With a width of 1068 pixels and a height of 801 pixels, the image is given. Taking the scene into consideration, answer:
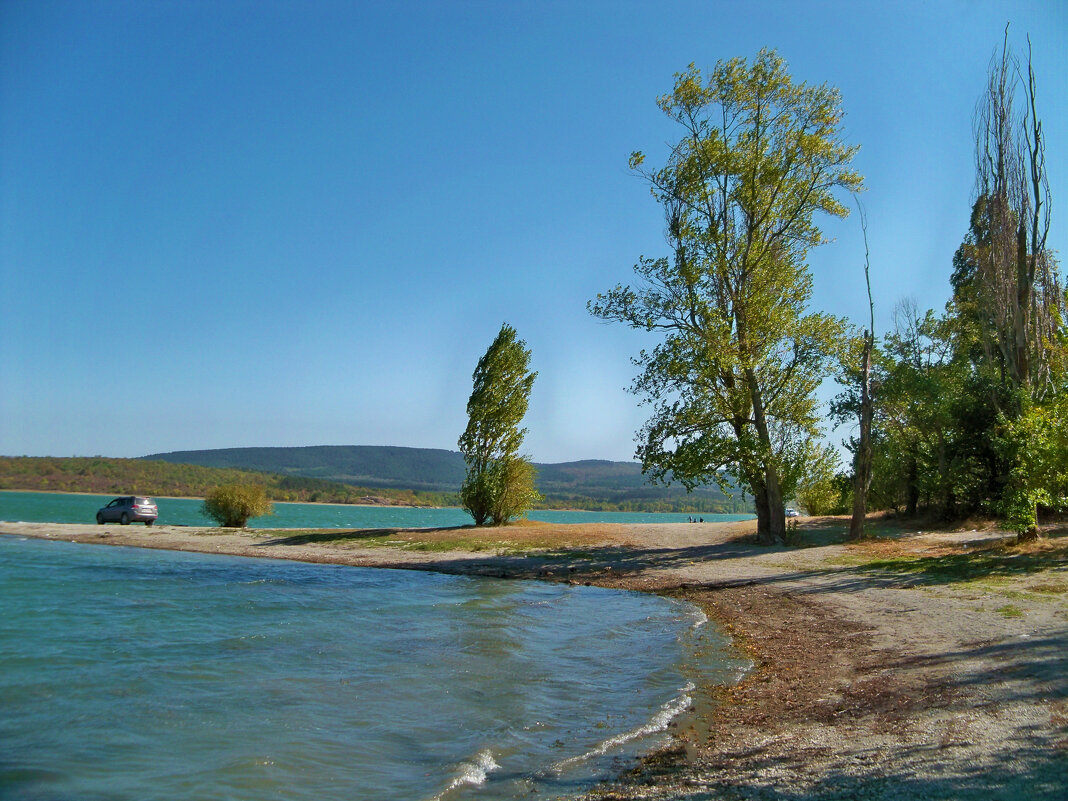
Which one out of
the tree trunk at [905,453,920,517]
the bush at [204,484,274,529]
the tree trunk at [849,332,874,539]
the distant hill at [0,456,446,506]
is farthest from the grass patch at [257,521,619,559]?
the distant hill at [0,456,446,506]

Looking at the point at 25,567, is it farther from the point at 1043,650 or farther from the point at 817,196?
the point at 817,196

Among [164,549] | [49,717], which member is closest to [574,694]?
[49,717]

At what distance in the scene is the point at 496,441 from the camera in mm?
37969

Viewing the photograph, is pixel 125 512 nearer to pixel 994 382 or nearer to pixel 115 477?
pixel 994 382

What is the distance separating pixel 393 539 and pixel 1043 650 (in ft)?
90.0

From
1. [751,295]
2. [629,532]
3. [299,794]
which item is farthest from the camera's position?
[629,532]

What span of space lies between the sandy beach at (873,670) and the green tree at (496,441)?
43.1 ft

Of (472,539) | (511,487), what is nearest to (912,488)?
(511,487)

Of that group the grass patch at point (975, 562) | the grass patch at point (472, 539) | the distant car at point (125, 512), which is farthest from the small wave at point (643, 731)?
the distant car at point (125, 512)

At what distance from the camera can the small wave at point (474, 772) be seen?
6316mm

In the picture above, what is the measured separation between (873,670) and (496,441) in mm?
29538

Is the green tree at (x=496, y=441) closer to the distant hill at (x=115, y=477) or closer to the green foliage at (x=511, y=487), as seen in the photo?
the green foliage at (x=511, y=487)

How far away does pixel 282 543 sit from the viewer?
105ft

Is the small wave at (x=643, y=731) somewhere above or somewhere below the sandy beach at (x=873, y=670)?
below
